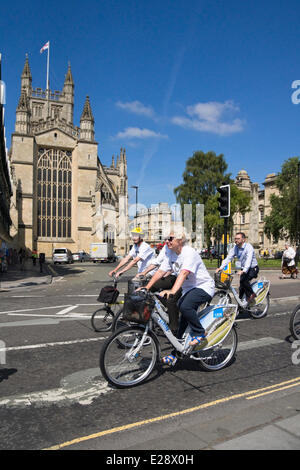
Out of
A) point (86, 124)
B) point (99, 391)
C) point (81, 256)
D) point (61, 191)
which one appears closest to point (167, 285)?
point (99, 391)

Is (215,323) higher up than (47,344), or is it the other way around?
(215,323)

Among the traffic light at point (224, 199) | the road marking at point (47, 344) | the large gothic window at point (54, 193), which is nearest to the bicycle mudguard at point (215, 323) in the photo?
the road marking at point (47, 344)

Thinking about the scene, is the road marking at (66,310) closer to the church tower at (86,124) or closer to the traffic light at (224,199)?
the traffic light at (224,199)

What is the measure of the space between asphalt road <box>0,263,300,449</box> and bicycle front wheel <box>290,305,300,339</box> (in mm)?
253

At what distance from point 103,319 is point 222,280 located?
2.59 m

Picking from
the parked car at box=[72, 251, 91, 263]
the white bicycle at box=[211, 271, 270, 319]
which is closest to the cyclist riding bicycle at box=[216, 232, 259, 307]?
the white bicycle at box=[211, 271, 270, 319]

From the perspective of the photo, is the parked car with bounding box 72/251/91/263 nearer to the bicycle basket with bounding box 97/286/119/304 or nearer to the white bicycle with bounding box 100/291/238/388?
the bicycle basket with bounding box 97/286/119/304

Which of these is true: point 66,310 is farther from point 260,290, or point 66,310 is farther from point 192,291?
point 192,291

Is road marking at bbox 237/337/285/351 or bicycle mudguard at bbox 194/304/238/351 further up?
bicycle mudguard at bbox 194/304/238/351

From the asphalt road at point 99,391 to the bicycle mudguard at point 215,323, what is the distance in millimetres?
395

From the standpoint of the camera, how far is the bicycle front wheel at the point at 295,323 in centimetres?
582

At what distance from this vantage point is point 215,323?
14.9ft

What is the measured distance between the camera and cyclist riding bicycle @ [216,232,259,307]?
24.9 ft
